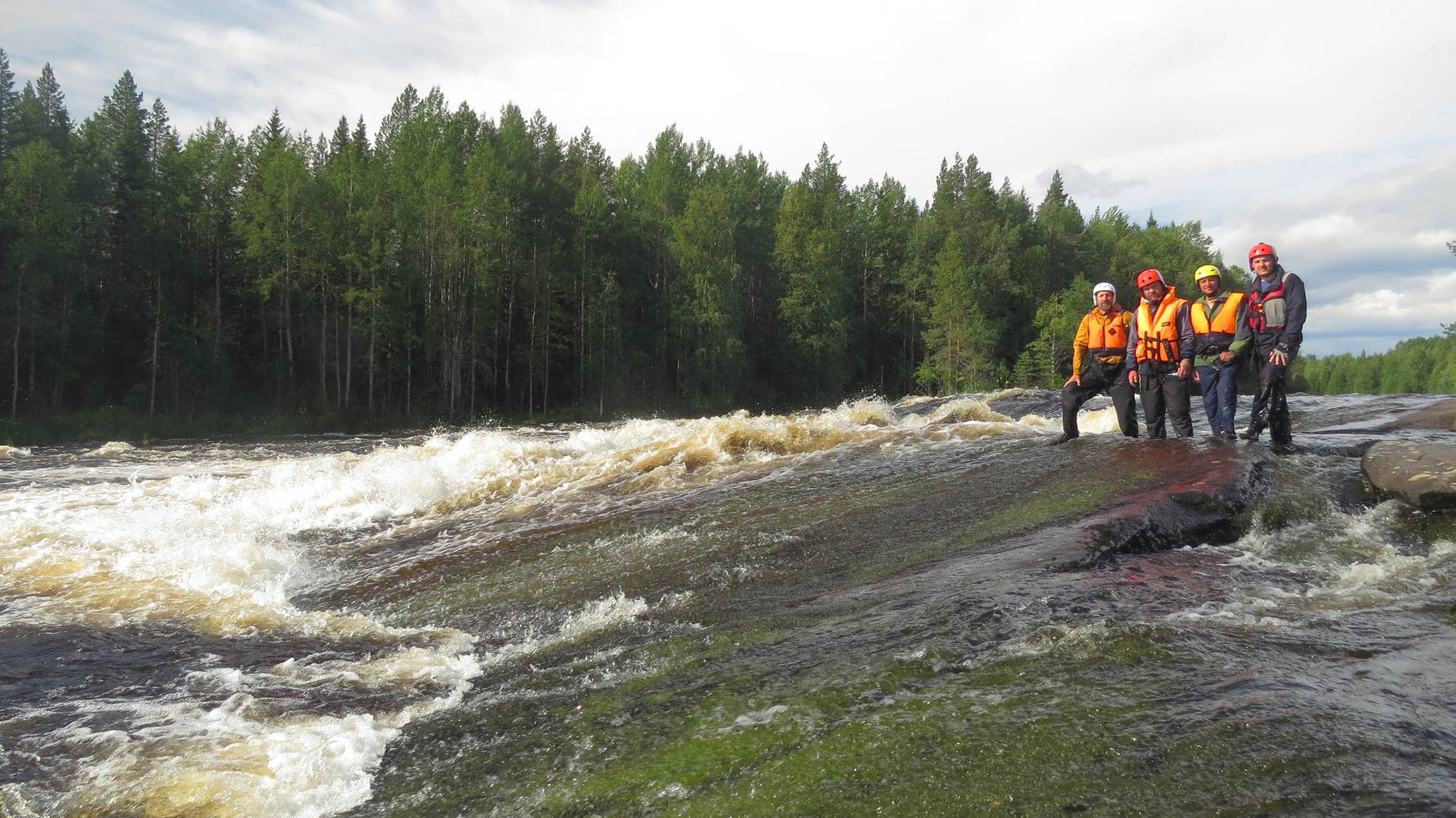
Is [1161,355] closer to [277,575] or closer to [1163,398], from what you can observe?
[1163,398]

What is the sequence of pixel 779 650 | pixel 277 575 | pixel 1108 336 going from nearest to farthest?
pixel 779 650 → pixel 277 575 → pixel 1108 336

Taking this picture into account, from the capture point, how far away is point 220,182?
39406mm

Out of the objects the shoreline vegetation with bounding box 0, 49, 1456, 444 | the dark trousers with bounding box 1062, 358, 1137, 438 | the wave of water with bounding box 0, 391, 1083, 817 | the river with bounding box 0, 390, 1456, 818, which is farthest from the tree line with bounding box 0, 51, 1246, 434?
the dark trousers with bounding box 1062, 358, 1137, 438

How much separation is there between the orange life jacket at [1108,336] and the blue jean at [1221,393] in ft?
3.28

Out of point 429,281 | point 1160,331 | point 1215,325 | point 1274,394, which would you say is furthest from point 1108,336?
point 429,281

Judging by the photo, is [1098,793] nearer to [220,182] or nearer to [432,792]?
[432,792]

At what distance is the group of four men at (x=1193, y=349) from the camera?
9727mm

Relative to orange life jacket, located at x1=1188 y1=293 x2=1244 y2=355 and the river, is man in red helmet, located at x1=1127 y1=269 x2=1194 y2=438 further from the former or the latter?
the river

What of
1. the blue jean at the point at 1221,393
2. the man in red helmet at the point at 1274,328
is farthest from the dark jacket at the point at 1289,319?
the blue jean at the point at 1221,393

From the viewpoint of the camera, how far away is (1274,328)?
980cm

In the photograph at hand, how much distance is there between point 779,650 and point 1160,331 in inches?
326

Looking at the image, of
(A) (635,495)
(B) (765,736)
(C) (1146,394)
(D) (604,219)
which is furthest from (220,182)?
(B) (765,736)

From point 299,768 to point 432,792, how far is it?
2.65ft

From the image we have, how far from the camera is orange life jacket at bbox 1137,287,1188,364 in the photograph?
1055 centimetres
